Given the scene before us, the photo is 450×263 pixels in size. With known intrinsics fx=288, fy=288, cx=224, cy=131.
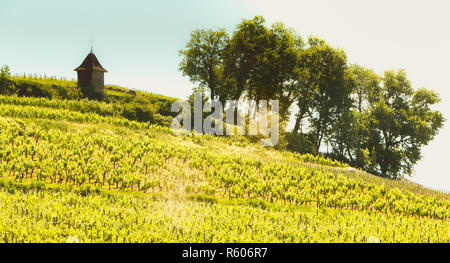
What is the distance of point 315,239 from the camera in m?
6.93

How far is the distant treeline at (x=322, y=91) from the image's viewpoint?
105ft

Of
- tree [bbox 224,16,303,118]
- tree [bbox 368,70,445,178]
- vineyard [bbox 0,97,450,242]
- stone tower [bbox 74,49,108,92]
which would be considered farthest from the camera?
stone tower [bbox 74,49,108,92]

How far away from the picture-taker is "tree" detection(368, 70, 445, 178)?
31.4 metres

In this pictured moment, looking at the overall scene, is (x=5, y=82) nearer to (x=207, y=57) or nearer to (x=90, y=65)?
(x=90, y=65)

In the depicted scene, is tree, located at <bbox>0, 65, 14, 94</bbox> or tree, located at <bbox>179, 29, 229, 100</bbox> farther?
tree, located at <bbox>179, 29, 229, 100</bbox>

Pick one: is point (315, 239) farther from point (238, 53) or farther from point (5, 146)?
point (238, 53)

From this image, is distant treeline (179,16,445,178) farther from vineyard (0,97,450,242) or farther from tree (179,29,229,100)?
vineyard (0,97,450,242)

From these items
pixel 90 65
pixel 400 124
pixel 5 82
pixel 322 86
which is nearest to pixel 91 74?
pixel 90 65

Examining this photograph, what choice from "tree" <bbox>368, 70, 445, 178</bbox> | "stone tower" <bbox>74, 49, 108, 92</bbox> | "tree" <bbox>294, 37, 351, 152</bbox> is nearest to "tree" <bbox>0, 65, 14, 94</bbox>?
"stone tower" <bbox>74, 49, 108, 92</bbox>

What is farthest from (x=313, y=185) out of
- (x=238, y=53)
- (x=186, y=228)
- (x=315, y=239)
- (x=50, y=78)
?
(x=50, y=78)

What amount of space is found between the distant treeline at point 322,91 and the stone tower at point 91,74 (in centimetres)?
1208

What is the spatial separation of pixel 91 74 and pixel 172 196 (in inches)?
1308

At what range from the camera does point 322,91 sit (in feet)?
115

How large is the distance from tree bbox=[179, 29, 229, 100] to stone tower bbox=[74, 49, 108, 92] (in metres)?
11.8
